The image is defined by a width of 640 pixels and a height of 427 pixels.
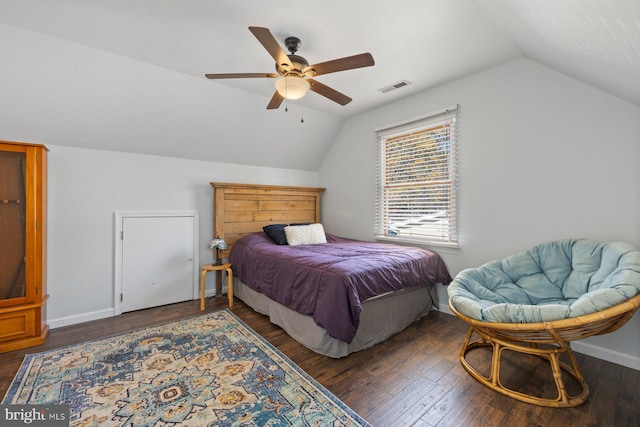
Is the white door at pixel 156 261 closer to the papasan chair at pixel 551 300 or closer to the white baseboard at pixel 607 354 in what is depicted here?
the papasan chair at pixel 551 300

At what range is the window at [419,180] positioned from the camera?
10.0 ft

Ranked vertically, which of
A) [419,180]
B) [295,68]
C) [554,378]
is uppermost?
[295,68]

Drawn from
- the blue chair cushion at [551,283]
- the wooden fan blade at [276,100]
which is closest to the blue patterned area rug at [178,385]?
the blue chair cushion at [551,283]

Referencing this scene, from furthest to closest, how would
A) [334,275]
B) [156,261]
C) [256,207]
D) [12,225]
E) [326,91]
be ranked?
[256,207] → [156,261] → [12,225] → [326,91] → [334,275]

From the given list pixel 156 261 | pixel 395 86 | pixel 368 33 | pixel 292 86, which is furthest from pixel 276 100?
pixel 156 261

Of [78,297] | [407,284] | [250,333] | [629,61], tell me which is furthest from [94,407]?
[629,61]

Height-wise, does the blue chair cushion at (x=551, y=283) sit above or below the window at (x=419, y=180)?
below

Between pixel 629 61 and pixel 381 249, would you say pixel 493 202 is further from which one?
pixel 629 61

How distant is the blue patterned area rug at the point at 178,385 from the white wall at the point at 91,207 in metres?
0.78

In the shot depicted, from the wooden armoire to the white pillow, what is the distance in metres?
2.42

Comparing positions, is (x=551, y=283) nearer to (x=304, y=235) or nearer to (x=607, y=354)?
(x=607, y=354)

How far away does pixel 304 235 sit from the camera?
11.9 feet

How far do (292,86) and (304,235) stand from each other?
204 centimetres

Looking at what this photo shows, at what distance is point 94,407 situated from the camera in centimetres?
158
